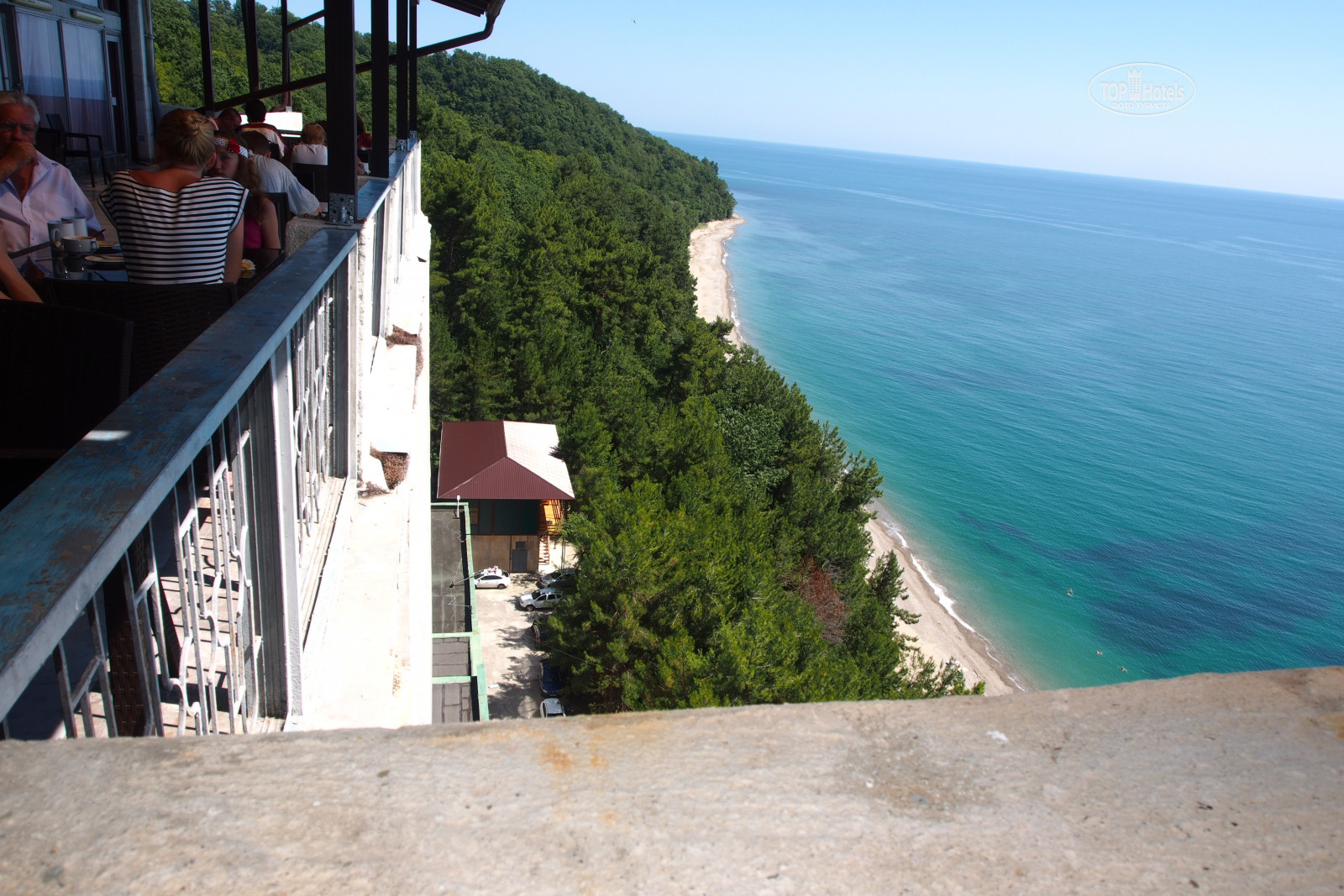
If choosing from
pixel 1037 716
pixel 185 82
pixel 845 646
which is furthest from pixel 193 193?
pixel 185 82

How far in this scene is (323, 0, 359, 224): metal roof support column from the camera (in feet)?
13.1

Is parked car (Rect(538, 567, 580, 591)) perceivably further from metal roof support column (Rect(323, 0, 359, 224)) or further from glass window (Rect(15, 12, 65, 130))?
metal roof support column (Rect(323, 0, 359, 224))

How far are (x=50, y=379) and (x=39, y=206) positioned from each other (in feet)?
9.50

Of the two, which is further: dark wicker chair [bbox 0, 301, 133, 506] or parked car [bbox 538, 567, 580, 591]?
parked car [bbox 538, 567, 580, 591]

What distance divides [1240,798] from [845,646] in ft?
73.7

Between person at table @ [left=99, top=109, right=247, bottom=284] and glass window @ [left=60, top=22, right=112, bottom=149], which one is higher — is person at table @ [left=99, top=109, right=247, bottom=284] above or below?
below

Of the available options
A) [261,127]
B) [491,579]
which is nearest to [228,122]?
[261,127]

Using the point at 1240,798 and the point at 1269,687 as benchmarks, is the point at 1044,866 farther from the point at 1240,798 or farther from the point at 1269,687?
the point at 1269,687

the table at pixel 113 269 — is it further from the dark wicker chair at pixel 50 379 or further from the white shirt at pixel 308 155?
the white shirt at pixel 308 155

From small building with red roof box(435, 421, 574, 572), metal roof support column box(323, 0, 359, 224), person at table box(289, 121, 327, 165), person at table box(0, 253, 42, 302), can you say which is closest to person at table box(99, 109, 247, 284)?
person at table box(0, 253, 42, 302)

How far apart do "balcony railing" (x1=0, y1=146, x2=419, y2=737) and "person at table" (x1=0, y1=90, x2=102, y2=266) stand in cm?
176

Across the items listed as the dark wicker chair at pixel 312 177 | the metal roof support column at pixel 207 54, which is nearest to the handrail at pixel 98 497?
the dark wicker chair at pixel 312 177

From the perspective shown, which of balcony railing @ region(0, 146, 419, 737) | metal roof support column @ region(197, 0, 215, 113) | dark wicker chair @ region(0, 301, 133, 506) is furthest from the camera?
metal roof support column @ region(197, 0, 215, 113)

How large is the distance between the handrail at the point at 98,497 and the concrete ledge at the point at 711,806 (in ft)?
0.88
